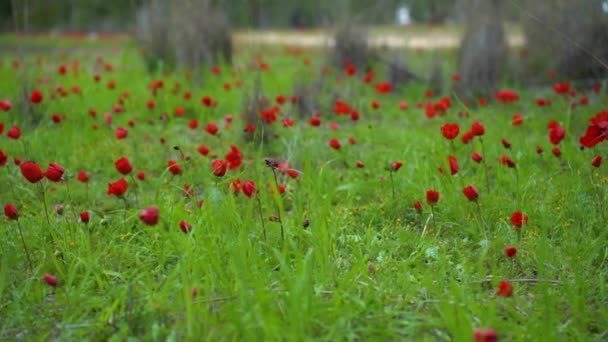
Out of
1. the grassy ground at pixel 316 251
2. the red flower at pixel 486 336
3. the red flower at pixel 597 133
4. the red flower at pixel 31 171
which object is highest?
the red flower at pixel 597 133

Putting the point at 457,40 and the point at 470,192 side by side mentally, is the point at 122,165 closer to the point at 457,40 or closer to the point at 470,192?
the point at 470,192

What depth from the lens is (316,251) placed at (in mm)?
2137

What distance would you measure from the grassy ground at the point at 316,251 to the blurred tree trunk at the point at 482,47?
94.8 inches

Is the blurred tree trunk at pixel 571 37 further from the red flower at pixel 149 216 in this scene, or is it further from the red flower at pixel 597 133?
the red flower at pixel 149 216

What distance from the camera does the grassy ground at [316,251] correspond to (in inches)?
70.9

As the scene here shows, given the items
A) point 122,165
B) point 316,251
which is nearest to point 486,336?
point 316,251

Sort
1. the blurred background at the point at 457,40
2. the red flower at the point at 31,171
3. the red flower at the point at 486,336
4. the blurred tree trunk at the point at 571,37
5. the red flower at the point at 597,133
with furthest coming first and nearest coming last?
the blurred background at the point at 457,40 < the blurred tree trunk at the point at 571,37 < the red flower at the point at 597,133 < the red flower at the point at 31,171 < the red flower at the point at 486,336

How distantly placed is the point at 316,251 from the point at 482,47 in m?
4.81

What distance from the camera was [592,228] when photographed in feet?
8.04

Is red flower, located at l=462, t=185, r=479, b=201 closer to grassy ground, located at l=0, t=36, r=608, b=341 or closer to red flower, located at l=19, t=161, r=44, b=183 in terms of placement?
grassy ground, located at l=0, t=36, r=608, b=341

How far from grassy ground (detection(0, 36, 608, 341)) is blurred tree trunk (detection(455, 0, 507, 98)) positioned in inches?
94.8

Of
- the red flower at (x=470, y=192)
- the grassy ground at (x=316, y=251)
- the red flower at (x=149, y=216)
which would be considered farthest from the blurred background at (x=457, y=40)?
the red flower at (x=149, y=216)

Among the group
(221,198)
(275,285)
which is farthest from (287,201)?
(275,285)

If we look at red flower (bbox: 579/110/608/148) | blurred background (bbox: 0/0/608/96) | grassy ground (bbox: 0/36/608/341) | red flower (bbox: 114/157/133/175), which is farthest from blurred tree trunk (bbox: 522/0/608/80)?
red flower (bbox: 114/157/133/175)
